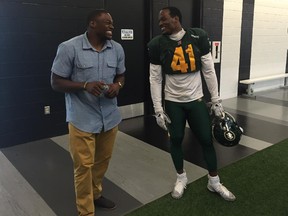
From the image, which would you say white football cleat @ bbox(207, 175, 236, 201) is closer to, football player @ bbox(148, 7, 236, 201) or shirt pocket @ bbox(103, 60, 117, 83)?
football player @ bbox(148, 7, 236, 201)

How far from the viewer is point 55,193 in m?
2.48

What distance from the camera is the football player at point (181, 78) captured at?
2.16m

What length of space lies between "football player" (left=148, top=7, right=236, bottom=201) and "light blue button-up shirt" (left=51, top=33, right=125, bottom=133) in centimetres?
40

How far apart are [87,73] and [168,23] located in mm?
733

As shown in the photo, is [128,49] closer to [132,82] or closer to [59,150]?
[132,82]

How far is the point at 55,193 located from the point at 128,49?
2.69 m

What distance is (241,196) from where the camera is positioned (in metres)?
2.41

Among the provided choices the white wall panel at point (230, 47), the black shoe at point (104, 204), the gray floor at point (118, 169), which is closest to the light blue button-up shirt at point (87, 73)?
the black shoe at point (104, 204)

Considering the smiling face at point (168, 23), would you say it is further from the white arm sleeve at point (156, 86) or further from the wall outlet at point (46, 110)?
the wall outlet at point (46, 110)

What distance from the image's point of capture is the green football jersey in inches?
85.2

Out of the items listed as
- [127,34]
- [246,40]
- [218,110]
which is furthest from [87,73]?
[246,40]

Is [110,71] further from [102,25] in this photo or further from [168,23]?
[168,23]

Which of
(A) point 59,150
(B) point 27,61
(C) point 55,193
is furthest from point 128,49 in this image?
(C) point 55,193

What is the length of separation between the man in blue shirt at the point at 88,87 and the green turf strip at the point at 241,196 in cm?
64
